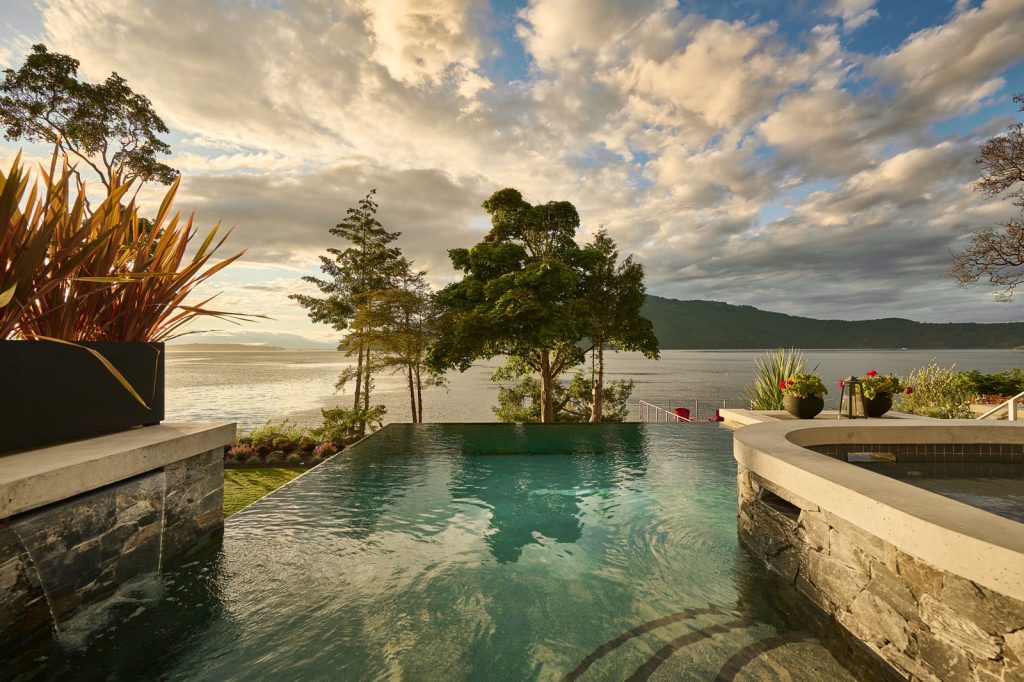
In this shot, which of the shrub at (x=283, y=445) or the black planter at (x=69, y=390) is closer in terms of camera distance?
the black planter at (x=69, y=390)

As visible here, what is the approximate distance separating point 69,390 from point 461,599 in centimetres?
336

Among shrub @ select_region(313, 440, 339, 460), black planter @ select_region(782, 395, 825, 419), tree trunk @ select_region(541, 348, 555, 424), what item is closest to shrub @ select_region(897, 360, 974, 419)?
black planter @ select_region(782, 395, 825, 419)

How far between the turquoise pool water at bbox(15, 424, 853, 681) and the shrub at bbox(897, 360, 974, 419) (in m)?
11.4

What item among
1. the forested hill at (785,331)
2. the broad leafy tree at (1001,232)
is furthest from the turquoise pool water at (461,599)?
the forested hill at (785,331)

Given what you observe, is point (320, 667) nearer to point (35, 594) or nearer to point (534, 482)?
point (35, 594)

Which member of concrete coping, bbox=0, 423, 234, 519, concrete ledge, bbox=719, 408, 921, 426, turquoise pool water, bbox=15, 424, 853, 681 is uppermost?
concrete coping, bbox=0, 423, 234, 519

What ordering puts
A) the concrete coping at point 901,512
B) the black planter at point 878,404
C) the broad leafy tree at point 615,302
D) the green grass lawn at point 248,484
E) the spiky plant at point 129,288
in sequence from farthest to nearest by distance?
the broad leafy tree at point 615,302, the black planter at point 878,404, the green grass lawn at point 248,484, the spiky plant at point 129,288, the concrete coping at point 901,512

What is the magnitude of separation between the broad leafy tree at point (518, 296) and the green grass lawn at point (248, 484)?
806 centimetres

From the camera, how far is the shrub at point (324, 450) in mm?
11406

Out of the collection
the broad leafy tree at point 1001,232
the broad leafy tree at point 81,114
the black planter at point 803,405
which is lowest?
the black planter at point 803,405

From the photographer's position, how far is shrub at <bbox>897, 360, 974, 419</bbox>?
1242 cm

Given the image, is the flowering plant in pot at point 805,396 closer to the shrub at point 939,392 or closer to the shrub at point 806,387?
the shrub at point 806,387

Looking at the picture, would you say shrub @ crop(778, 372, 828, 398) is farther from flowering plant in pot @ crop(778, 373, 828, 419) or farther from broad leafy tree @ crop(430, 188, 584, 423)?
broad leafy tree @ crop(430, 188, 584, 423)

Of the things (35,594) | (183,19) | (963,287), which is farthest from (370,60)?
(963,287)
